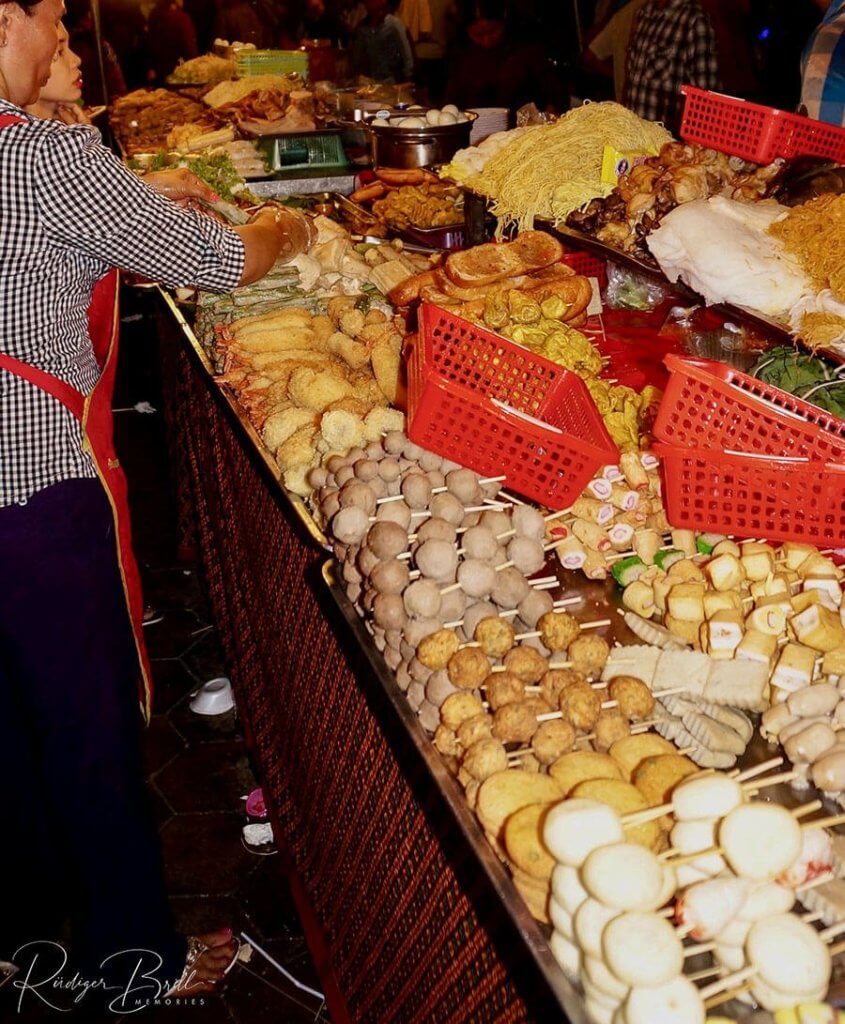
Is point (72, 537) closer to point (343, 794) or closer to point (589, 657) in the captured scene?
point (343, 794)

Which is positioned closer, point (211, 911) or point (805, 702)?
point (805, 702)

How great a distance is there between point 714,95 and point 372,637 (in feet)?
10.2

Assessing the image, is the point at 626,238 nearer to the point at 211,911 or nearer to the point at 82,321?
the point at 82,321

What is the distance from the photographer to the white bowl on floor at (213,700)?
4262 millimetres

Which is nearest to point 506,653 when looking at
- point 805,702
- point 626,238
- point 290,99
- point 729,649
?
point 729,649

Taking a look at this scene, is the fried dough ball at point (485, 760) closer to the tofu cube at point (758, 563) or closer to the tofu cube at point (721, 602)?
the tofu cube at point (721, 602)

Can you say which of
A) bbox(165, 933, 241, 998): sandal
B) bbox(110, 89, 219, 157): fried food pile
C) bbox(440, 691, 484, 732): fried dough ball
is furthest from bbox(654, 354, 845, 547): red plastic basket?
bbox(110, 89, 219, 157): fried food pile

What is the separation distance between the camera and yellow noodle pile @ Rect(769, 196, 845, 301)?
2.80m

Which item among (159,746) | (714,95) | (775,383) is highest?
(714,95)

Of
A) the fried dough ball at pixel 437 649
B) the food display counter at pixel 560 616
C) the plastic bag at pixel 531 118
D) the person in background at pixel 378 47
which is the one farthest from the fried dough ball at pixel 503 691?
the person in background at pixel 378 47

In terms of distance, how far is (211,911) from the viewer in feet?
10.8

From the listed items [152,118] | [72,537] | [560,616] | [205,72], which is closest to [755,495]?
[560,616]

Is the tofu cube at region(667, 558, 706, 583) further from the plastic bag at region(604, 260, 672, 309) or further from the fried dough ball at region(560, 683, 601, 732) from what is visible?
the plastic bag at region(604, 260, 672, 309)

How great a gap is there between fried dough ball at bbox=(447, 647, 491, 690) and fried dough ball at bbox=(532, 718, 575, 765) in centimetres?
19
